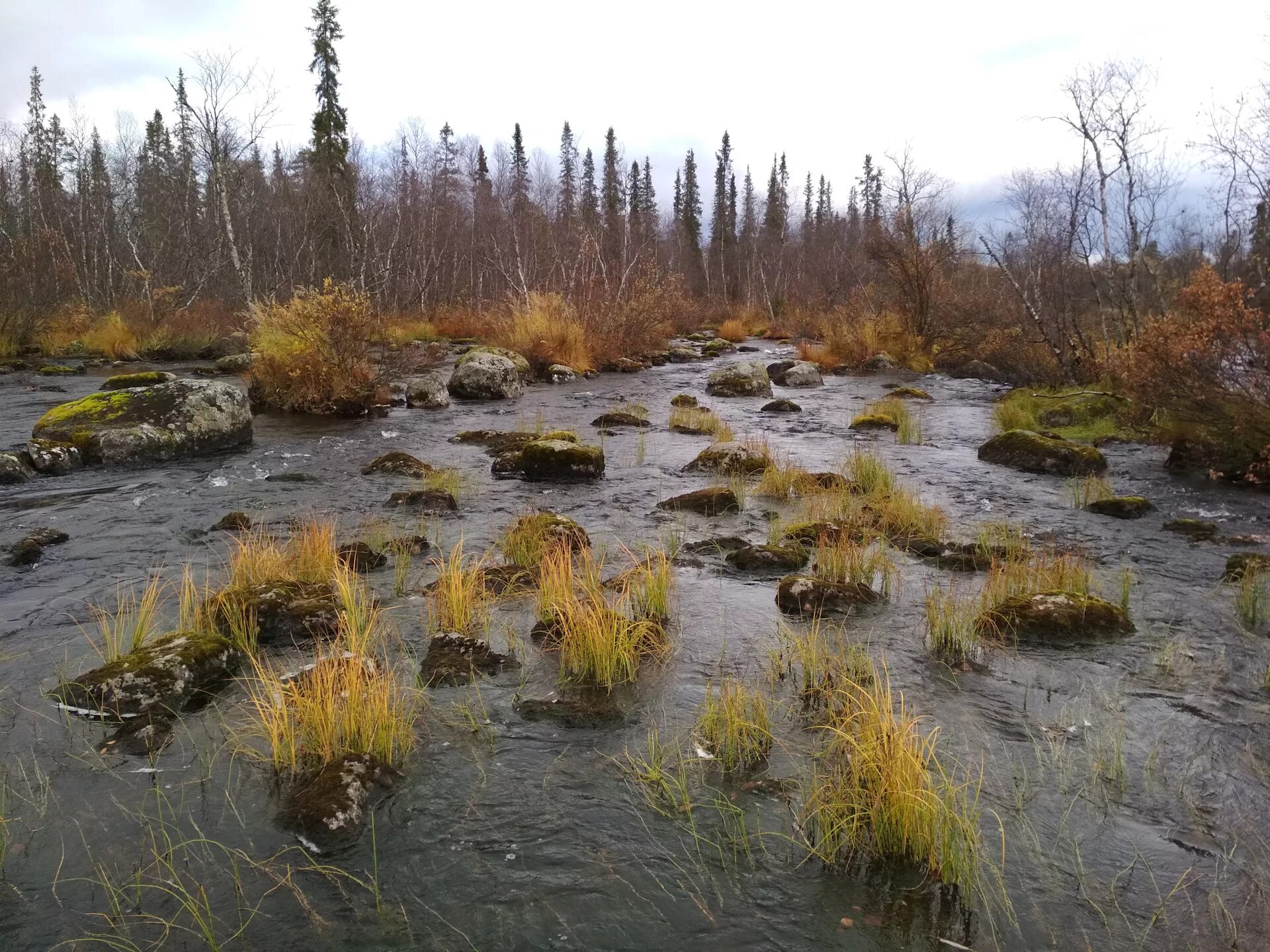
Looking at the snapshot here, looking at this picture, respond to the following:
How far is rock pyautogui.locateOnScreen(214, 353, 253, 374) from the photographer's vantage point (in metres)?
20.0

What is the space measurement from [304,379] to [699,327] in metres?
30.1

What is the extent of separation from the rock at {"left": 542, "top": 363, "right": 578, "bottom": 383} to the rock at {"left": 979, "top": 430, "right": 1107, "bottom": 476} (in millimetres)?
12349

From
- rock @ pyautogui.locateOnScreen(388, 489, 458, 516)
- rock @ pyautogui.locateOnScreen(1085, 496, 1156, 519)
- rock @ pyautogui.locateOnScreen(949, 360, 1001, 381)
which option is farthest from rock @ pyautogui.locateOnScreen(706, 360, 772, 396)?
rock @ pyautogui.locateOnScreen(388, 489, 458, 516)

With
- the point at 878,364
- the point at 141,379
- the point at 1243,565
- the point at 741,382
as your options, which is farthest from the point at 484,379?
the point at 1243,565

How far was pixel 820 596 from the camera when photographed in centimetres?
629

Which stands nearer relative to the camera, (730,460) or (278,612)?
(278,612)

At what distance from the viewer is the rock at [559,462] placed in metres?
10.7

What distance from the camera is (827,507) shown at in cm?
870

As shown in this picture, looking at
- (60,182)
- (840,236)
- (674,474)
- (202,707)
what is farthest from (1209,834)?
(840,236)

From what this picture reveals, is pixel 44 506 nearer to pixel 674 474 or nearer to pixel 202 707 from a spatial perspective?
pixel 202 707

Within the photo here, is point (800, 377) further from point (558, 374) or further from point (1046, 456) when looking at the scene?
point (1046, 456)

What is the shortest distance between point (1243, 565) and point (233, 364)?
21.1m

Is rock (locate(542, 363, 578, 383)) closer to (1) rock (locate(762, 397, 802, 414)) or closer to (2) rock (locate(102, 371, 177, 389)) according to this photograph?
(1) rock (locate(762, 397, 802, 414))

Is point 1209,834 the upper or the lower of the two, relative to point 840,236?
lower
